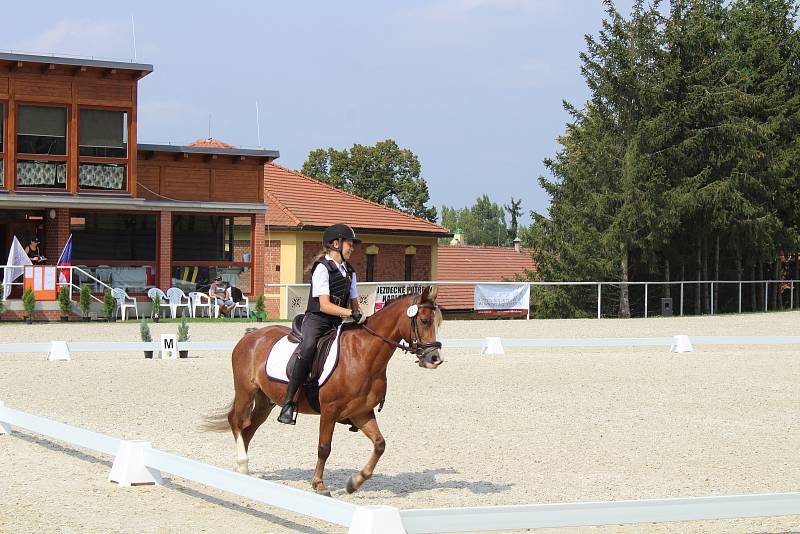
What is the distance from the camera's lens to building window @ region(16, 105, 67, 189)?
1280 inches

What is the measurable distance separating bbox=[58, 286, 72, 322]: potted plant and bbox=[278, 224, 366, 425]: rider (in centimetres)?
2240

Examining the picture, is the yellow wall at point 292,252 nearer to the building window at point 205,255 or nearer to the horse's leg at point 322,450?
the building window at point 205,255

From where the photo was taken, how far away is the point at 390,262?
1827 inches

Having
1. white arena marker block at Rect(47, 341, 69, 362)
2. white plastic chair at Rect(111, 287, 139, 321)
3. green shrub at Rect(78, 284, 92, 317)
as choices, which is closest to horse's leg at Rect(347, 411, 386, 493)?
white arena marker block at Rect(47, 341, 69, 362)


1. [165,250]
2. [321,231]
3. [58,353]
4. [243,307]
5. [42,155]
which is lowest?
[58,353]

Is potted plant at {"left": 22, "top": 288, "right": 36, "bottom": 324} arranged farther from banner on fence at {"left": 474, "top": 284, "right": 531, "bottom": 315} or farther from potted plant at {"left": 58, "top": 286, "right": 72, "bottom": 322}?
banner on fence at {"left": 474, "top": 284, "right": 531, "bottom": 315}

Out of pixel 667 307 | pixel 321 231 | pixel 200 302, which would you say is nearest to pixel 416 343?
pixel 200 302

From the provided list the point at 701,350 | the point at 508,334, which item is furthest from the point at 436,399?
the point at 508,334

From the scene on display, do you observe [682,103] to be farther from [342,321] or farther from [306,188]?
[342,321]

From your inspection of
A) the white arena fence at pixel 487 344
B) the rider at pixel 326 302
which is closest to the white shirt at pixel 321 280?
the rider at pixel 326 302

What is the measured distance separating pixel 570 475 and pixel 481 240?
507ft

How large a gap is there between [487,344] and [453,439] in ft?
38.1

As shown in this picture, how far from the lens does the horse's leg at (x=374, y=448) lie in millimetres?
8766

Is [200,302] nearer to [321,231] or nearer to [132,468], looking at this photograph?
[321,231]
